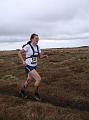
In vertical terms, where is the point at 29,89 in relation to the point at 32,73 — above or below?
below

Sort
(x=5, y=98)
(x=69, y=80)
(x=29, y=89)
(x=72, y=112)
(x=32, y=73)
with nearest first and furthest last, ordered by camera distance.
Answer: (x=72, y=112) < (x=32, y=73) < (x=5, y=98) < (x=29, y=89) < (x=69, y=80)

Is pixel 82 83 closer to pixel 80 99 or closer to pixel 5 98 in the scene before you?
pixel 80 99

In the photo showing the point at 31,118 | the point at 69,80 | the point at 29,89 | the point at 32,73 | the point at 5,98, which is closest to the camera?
the point at 31,118

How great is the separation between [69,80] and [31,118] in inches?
413

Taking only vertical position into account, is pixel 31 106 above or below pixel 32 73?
below

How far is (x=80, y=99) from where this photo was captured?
17.9 metres

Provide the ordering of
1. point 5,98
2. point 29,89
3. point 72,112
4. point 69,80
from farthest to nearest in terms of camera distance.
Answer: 1. point 69,80
2. point 29,89
3. point 5,98
4. point 72,112

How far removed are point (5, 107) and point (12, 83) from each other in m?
8.21

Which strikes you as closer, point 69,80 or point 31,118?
point 31,118

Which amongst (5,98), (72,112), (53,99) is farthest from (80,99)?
(5,98)

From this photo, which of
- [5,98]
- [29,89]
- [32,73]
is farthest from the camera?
[29,89]

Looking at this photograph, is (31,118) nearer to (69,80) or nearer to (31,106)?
(31,106)

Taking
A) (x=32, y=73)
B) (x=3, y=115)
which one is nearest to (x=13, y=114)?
(x=3, y=115)

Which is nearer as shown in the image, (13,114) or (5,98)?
(13,114)
